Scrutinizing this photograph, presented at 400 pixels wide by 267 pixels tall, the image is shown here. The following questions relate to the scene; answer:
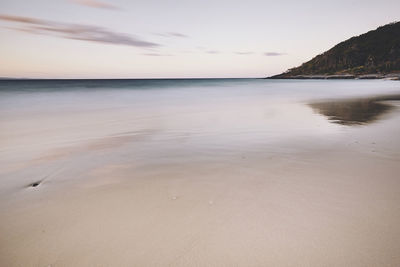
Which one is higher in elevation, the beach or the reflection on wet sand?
the reflection on wet sand

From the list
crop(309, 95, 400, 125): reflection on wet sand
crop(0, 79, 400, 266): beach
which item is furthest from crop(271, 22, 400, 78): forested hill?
crop(0, 79, 400, 266): beach

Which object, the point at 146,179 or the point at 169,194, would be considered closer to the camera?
the point at 169,194

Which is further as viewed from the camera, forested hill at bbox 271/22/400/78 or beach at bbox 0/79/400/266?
forested hill at bbox 271/22/400/78

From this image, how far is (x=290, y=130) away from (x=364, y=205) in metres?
5.00

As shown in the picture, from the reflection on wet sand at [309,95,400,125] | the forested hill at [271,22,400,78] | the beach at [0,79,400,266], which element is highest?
the forested hill at [271,22,400,78]

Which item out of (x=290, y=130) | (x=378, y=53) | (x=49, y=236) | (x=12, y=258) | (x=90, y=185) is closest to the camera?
(x=12, y=258)

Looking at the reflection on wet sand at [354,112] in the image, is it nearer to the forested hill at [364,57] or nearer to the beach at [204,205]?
the beach at [204,205]

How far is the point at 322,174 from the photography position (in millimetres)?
3869

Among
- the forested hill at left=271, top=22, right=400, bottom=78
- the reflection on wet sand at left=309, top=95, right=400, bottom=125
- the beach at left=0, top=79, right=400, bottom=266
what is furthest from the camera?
the forested hill at left=271, top=22, right=400, bottom=78

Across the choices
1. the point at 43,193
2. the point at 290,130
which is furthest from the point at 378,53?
the point at 43,193

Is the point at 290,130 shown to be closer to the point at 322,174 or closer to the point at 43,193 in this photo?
the point at 322,174

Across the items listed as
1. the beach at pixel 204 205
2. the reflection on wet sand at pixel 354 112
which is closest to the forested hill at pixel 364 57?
the reflection on wet sand at pixel 354 112

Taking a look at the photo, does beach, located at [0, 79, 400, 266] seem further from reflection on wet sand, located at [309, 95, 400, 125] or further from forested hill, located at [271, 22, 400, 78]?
forested hill, located at [271, 22, 400, 78]

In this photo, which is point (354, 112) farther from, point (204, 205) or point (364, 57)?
point (364, 57)
